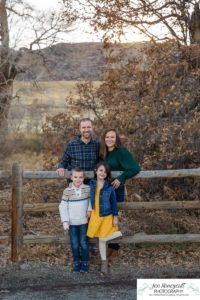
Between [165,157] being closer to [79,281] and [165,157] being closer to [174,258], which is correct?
[174,258]

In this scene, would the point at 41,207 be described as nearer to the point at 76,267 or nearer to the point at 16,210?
the point at 16,210

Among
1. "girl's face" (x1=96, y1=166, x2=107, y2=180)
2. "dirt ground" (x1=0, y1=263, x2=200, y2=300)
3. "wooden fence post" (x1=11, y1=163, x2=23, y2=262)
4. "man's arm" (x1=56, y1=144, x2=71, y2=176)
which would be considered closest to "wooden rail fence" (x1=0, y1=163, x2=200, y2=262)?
"wooden fence post" (x1=11, y1=163, x2=23, y2=262)

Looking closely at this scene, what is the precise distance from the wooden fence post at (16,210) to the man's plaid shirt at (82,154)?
586mm

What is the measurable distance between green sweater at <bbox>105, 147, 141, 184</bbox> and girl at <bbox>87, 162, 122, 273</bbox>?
0.84ft

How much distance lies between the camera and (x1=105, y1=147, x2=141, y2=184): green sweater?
20.6 feet

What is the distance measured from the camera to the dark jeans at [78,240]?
619 centimetres

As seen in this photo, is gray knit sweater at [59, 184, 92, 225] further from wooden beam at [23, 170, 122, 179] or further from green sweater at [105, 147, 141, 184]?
green sweater at [105, 147, 141, 184]

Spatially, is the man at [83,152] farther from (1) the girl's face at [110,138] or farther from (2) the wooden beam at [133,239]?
(2) the wooden beam at [133,239]

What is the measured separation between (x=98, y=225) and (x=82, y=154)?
35.0 inches

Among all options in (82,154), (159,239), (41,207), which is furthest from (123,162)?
(41,207)

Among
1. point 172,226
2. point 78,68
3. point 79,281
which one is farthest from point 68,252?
point 78,68

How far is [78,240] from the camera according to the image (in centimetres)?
624

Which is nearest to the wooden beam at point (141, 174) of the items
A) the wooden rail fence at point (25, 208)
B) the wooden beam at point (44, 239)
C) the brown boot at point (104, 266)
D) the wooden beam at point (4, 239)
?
the wooden rail fence at point (25, 208)

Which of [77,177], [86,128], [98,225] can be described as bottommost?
[98,225]
